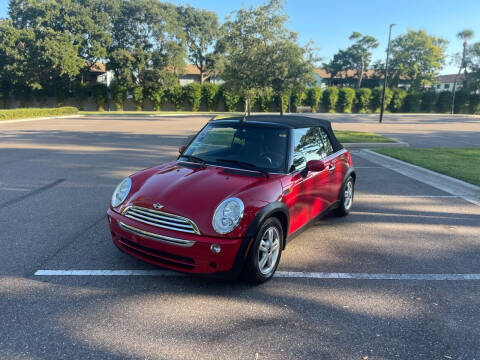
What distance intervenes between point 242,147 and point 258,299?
6.00 ft

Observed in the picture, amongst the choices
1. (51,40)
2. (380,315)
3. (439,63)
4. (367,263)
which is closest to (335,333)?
(380,315)

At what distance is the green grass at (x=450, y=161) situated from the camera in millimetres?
8654

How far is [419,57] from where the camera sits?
67250 mm

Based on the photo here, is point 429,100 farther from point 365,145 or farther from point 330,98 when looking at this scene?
point 365,145

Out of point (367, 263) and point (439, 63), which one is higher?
point (439, 63)

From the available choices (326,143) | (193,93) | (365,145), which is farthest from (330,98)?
(326,143)

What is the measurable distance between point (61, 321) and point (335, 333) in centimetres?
218

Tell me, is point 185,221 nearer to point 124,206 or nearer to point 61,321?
point 124,206

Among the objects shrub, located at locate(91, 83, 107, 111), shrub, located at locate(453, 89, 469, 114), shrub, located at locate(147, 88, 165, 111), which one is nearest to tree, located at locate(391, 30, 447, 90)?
shrub, located at locate(453, 89, 469, 114)

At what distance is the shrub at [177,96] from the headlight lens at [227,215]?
51.1 meters

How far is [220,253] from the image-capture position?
314cm

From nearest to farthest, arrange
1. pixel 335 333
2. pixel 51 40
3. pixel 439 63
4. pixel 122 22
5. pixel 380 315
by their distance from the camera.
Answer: pixel 335 333, pixel 380 315, pixel 51 40, pixel 122 22, pixel 439 63

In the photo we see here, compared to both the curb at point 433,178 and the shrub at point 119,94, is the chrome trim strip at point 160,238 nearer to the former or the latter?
the curb at point 433,178

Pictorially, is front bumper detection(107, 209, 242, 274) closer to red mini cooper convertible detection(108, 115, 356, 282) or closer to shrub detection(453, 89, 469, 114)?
red mini cooper convertible detection(108, 115, 356, 282)
